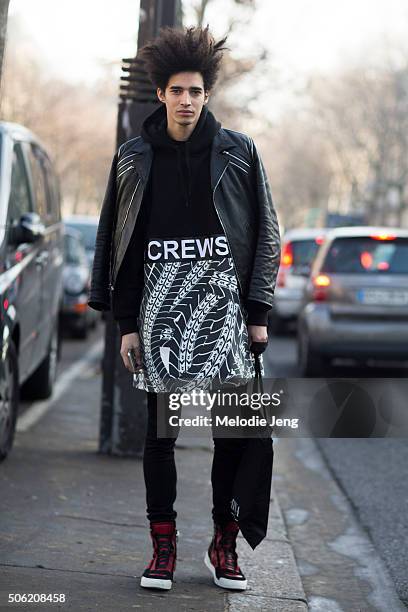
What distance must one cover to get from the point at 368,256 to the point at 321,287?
558 millimetres

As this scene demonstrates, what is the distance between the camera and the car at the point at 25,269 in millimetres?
6883

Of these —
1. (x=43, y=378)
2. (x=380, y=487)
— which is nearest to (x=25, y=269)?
(x=380, y=487)

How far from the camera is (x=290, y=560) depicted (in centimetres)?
539

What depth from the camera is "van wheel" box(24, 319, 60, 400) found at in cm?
984

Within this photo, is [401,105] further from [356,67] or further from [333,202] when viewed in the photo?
[333,202]

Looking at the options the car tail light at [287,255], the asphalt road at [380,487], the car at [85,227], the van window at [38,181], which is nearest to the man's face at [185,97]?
the asphalt road at [380,487]

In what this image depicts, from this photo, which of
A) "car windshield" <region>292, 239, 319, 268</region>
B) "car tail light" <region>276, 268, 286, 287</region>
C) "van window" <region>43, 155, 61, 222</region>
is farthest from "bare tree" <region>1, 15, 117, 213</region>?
"van window" <region>43, 155, 61, 222</region>

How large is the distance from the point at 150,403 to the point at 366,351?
7.50m

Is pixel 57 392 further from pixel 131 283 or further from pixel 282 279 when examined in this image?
pixel 282 279

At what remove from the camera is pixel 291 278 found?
18703 mm

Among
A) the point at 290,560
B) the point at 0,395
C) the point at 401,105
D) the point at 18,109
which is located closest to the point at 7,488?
the point at 0,395

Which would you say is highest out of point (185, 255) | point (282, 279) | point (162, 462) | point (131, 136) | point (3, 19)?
point (3, 19)

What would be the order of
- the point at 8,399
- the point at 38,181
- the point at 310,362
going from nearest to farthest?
the point at 8,399 → the point at 38,181 → the point at 310,362

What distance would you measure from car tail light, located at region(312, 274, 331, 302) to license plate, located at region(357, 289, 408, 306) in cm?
42
